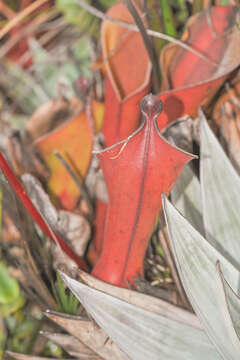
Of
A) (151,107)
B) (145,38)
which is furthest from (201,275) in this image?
(145,38)

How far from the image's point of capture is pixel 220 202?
0.56 m

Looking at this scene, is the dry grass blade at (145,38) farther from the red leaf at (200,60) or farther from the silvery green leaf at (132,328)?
the silvery green leaf at (132,328)

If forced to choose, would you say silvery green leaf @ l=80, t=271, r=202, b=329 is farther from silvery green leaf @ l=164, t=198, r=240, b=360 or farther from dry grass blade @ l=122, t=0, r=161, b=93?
dry grass blade @ l=122, t=0, r=161, b=93

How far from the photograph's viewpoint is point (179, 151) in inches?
17.6

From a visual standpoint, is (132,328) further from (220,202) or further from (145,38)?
(145,38)

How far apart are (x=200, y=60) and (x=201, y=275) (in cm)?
37

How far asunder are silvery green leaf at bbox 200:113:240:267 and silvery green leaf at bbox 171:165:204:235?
1.5 inches

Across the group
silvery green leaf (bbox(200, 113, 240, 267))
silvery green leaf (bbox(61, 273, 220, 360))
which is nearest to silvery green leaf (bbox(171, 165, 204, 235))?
silvery green leaf (bbox(200, 113, 240, 267))

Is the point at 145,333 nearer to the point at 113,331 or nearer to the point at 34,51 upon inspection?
the point at 113,331

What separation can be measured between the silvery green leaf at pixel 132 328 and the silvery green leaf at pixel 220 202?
0.43 ft

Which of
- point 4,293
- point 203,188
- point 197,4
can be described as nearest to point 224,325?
point 203,188

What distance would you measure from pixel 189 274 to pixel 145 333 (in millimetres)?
92

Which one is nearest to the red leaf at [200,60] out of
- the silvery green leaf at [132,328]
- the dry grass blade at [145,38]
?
the dry grass blade at [145,38]

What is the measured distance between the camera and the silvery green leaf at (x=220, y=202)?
0.56m
